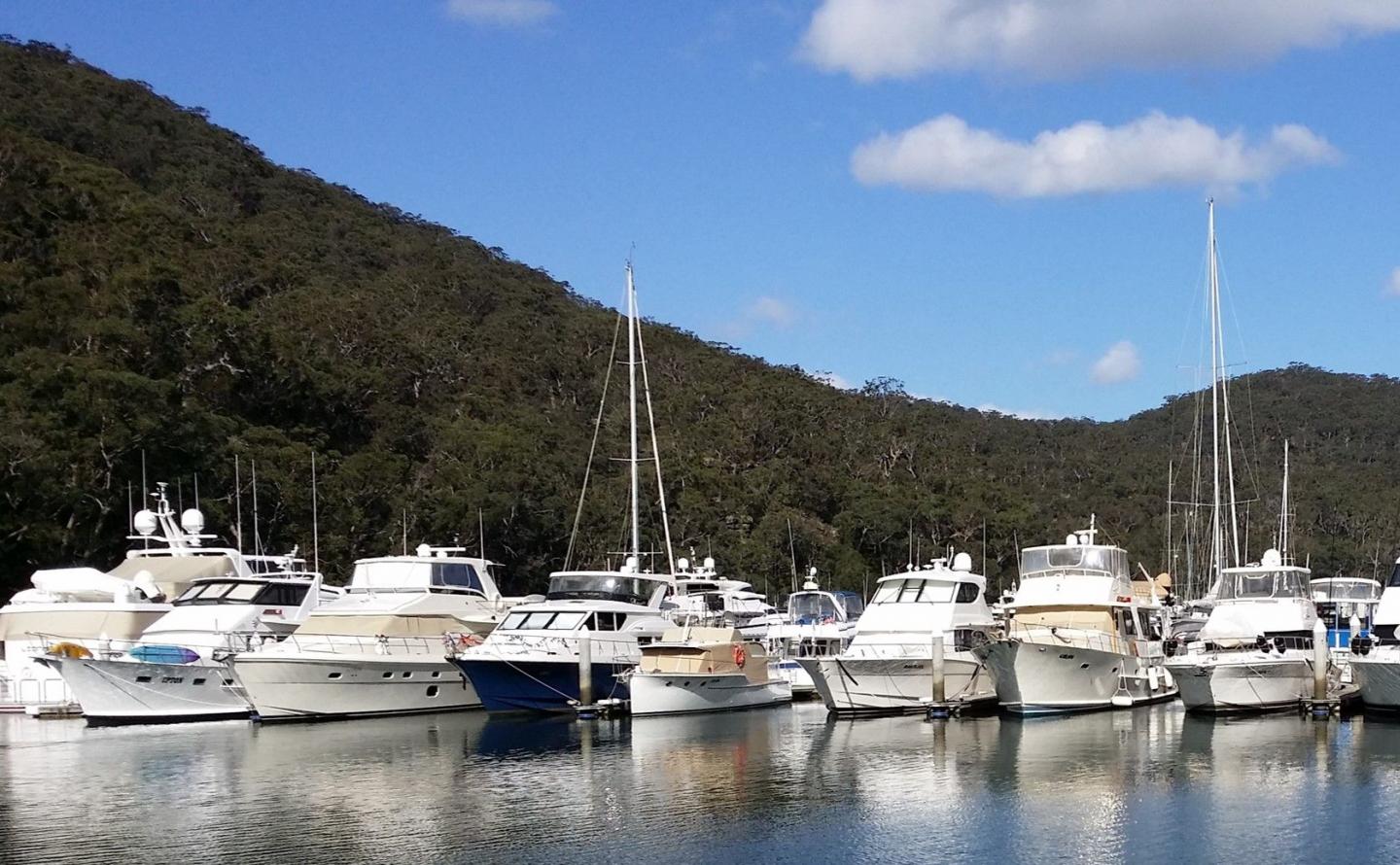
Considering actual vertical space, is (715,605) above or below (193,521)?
below

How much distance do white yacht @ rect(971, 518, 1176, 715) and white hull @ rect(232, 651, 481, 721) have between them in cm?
1360

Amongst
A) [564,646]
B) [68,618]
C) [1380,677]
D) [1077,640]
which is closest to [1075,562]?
[1077,640]

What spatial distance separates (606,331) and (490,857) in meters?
89.2

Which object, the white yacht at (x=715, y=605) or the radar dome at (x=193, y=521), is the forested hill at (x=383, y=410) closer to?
the radar dome at (x=193, y=521)

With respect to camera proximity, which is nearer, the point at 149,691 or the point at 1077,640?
the point at 1077,640

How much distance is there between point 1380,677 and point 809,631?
50.7 feet

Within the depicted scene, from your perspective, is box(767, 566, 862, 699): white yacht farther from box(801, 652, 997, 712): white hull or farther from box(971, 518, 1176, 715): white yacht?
box(971, 518, 1176, 715): white yacht

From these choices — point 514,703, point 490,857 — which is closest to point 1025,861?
point 490,857

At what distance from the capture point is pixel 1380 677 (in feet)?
107

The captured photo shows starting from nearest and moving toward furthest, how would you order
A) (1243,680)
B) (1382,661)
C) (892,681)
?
(1382,661)
(1243,680)
(892,681)

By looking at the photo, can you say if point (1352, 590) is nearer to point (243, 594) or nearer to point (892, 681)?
point (892, 681)

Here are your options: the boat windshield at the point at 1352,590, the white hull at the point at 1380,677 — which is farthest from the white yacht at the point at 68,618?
the boat windshield at the point at 1352,590

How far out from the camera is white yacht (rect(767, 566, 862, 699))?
140 feet

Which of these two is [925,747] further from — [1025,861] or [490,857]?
[490,857]
